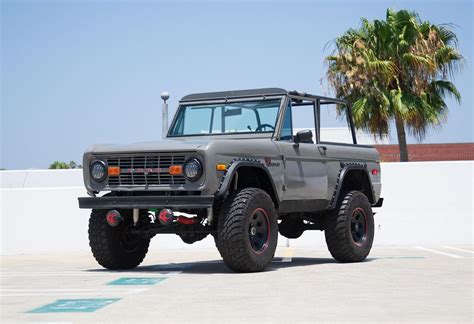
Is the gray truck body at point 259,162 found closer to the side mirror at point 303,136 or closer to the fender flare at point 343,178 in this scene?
the fender flare at point 343,178

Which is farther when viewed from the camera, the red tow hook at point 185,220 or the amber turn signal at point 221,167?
the red tow hook at point 185,220

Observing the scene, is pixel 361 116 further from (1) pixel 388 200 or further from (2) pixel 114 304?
(2) pixel 114 304

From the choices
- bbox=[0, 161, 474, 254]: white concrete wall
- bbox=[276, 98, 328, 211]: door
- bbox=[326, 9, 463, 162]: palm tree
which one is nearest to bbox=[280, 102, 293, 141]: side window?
bbox=[276, 98, 328, 211]: door

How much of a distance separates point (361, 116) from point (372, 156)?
1845 centimetres

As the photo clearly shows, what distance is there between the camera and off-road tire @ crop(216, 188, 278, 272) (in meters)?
11.7

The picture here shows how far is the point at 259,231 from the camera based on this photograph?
12.3 metres

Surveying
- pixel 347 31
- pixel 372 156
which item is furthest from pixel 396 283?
pixel 347 31

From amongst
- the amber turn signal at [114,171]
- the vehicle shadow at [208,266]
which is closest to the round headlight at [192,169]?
the amber turn signal at [114,171]

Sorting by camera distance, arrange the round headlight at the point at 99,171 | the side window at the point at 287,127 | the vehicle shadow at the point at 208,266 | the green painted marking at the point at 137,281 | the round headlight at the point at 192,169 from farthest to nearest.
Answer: the side window at the point at 287,127, the vehicle shadow at the point at 208,266, the round headlight at the point at 99,171, the round headlight at the point at 192,169, the green painted marking at the point at 137,281

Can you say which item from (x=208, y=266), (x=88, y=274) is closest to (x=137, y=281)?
(x=88, y=274)

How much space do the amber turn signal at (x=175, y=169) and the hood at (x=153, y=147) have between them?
186 millimetres

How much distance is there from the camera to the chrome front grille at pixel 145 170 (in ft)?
39.1

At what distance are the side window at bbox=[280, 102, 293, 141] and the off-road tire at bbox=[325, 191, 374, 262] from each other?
138 cm

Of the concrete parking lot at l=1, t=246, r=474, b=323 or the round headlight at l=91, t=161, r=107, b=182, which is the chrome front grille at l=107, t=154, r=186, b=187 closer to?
the round headlight at l=91, t=161, r=107, b=182
